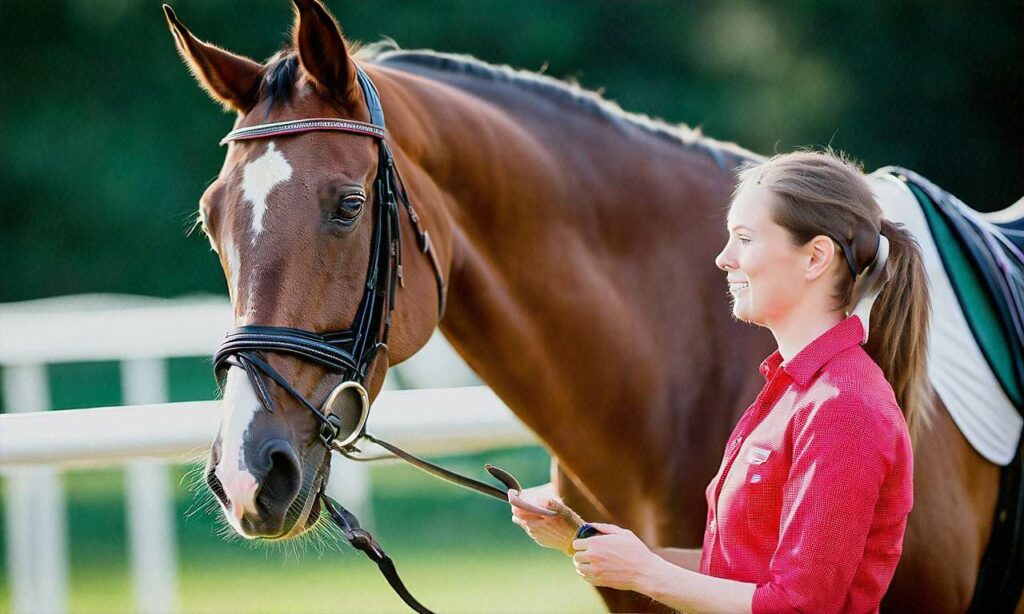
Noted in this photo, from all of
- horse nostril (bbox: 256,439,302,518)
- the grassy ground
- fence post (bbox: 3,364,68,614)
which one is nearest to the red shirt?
horse nostril (bbox: 256,439,302,518)

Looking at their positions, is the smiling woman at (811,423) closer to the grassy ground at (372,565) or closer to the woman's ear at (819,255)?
the woman's ear at (819,255)

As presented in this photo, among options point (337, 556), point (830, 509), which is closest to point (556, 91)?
point (830, 509)

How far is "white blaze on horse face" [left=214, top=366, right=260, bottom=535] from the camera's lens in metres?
1.99

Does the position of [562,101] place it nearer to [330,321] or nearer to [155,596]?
[330,321]

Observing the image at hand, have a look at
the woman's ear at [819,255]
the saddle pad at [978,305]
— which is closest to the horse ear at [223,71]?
the woman's ear at [819,255]

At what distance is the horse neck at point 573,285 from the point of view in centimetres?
264

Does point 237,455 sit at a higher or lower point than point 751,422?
lower

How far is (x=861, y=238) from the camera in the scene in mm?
1710

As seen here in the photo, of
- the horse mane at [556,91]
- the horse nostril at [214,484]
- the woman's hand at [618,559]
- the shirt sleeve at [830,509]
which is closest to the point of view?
the shirt sleeve at [830,509]

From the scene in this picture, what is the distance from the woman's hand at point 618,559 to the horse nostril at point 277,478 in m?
0.61

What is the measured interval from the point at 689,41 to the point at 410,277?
10.5m

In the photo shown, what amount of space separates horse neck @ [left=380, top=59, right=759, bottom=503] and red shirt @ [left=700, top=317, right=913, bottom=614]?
935mm

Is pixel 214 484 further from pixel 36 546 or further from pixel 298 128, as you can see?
pixel 36 546

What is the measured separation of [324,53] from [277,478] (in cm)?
89
